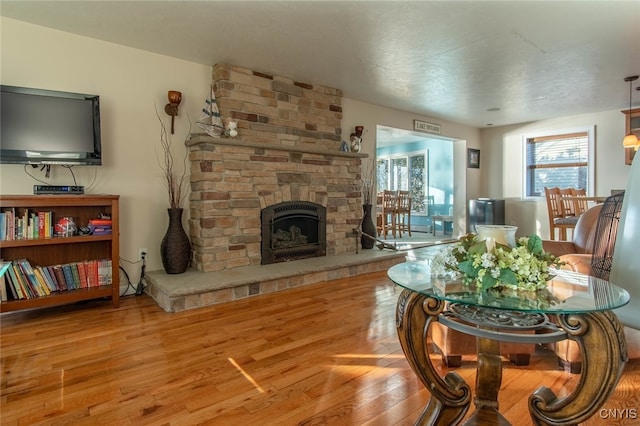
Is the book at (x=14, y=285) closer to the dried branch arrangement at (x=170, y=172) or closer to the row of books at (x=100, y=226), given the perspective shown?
the row of books at (x=100, y=226)

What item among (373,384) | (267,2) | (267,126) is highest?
(267,2)

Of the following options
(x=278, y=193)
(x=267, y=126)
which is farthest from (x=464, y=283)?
(x=267, y=126)

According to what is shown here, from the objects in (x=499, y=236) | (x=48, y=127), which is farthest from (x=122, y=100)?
(x=499, y=236)

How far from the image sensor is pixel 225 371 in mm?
1814

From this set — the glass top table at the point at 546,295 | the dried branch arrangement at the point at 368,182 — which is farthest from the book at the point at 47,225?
the dried branch arrangement at the point at 368,182

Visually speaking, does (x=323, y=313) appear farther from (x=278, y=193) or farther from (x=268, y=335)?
(x=278, y=193)

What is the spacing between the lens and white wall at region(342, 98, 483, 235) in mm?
4829

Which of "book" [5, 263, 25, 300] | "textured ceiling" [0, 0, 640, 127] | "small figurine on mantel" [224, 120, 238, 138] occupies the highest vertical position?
"textured ceiling" [0, 0, 640, 127]

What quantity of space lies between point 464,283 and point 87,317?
275cm

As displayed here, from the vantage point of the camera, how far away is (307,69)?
3660mm

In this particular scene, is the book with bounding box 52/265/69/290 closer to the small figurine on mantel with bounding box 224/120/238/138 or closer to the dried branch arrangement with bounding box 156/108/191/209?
the dried branch arrangement with bounding box 156/108/191/209

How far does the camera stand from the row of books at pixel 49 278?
245 cm

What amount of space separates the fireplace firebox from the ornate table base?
8.40ft

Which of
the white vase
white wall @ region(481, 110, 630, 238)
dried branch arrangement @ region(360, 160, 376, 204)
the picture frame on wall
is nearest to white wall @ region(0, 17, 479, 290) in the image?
dried branch arrangement @ region(360, 160, 376, 204)
